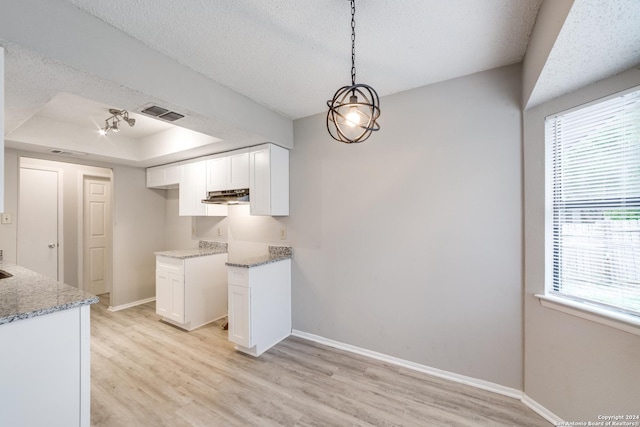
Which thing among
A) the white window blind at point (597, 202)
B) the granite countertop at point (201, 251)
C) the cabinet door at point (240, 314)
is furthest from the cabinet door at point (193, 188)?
the white window blind at point (597, 202)

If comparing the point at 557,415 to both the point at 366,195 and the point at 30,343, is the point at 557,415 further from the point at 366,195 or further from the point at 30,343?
the point at 30,343

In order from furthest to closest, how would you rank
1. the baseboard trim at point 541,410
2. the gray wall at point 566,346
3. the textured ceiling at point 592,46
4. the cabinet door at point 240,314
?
the cabinet door at point 240,314 → the baseboard trim at point 541,410 → the gray wall at point 566,346 → the textured ceiling at point 592,46

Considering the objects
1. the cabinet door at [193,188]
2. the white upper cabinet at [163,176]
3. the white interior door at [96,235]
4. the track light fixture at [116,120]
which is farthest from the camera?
the white interior door at [96,235]

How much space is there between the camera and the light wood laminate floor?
5.92ft

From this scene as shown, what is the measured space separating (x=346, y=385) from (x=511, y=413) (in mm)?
1212

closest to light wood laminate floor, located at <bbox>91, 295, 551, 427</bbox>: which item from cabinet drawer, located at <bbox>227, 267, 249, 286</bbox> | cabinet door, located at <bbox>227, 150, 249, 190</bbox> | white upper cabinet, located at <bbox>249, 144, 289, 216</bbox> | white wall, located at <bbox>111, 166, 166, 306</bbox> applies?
cabinet drawer, located at <bbox>227, 267, 249, 286</bbox>

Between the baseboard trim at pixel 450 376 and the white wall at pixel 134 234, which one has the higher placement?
the white wall at pixel 134 234

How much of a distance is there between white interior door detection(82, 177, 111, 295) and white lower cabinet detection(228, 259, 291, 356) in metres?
3.42

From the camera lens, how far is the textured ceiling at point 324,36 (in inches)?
57.6

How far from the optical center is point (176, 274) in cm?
327

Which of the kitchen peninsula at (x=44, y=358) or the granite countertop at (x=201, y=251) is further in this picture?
the granite countertop at (x=201, y=251)

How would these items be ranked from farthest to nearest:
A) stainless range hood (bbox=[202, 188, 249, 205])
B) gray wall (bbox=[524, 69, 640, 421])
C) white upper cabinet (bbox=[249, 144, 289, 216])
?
stainless range hood (bbox=[202, 188, 249, 205])
white upper cabinet (bbox=[249, 144, 289, 216])
gray wall (bbox=[524, 69, 640, 421])

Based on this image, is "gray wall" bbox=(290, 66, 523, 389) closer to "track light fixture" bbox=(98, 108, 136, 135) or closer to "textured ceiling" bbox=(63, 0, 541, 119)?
"textured ceiling" bbox=(63, 0, 541, 119)

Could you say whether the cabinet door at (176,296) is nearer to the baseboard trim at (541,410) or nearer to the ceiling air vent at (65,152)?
the ceiling air vent at (65,152)
